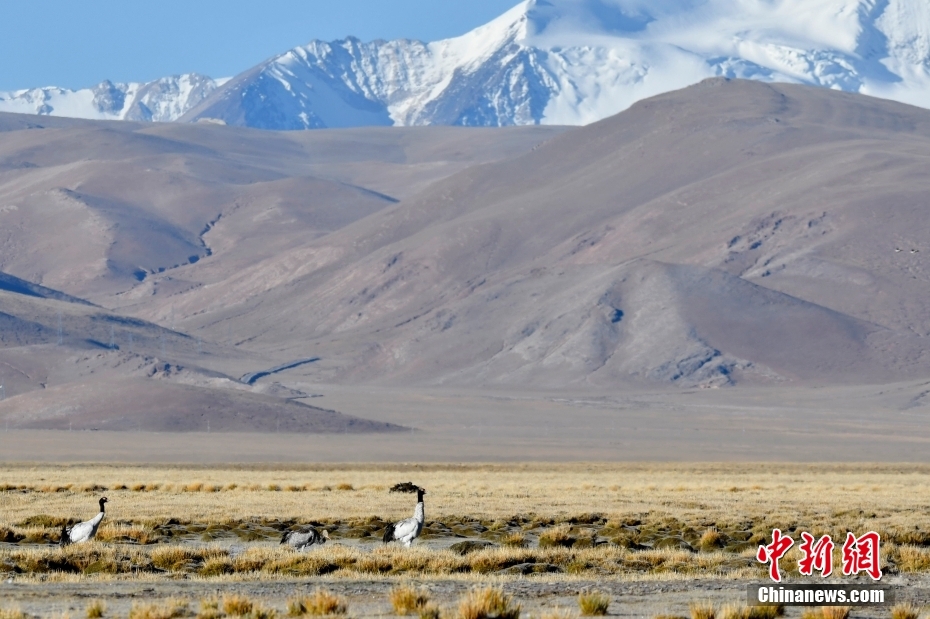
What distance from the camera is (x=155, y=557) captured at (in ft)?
71.2

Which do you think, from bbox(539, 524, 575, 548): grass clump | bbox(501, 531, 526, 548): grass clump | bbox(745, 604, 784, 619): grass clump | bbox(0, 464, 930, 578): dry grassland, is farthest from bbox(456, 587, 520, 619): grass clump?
bbox(539, 524, 575, 548): grass clump

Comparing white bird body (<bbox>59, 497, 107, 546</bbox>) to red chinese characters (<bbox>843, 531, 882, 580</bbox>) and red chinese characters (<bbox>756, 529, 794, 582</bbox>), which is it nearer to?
red chinese characters (<bbox>756, 529, 794, 582</bbox>)

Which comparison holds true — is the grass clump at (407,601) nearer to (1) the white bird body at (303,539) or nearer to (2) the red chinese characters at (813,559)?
(2) the red chinese characters at (813,559)

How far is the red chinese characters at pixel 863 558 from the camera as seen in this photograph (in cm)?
1848

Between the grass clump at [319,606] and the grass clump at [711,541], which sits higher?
the grass clump at [711,541]

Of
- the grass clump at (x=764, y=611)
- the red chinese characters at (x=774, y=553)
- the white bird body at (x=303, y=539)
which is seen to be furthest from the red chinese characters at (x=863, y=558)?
the white bird body at (x=303, y=539)

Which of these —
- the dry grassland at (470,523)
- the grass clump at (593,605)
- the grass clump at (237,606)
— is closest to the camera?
the grass clump at (237,606)

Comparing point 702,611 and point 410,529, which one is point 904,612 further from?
point 410,529

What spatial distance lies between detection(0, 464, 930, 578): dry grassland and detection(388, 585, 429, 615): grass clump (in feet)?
10.5

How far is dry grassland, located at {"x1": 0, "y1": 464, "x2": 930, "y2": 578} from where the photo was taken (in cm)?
2128

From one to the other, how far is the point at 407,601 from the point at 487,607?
135 cm

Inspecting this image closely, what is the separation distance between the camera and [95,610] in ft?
54.6

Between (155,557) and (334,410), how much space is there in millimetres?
104525

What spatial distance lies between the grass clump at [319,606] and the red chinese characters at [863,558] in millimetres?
5757
